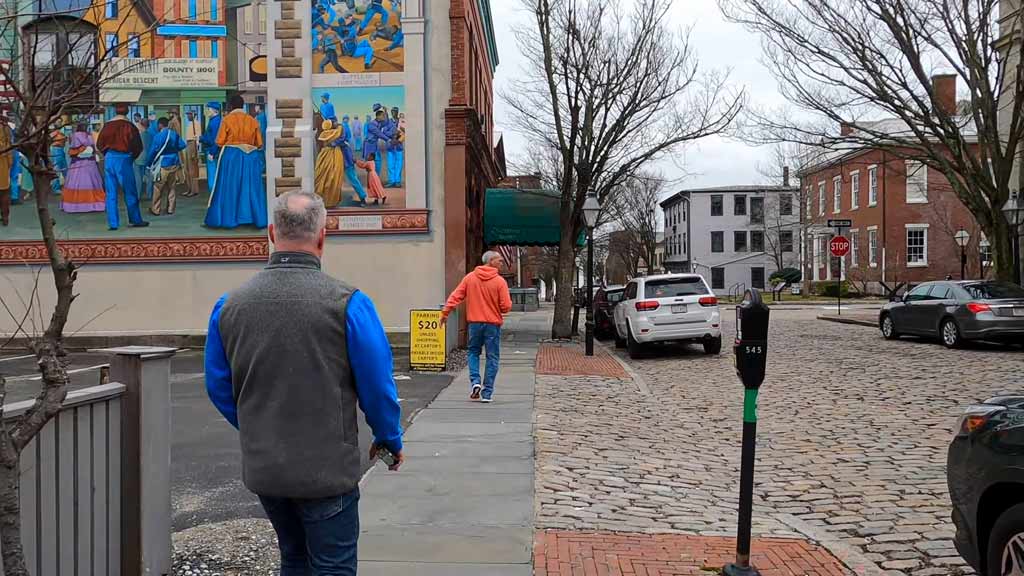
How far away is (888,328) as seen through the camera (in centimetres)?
1991

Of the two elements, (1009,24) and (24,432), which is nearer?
(24,432)

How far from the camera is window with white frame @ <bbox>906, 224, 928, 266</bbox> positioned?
45.9 m

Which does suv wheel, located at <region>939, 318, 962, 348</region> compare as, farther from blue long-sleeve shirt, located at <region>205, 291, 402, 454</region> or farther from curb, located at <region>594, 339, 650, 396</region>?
blue long-sleeve shirt, located at <region>205, 291, 402, 454</region>

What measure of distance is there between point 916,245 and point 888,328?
98.1 feet

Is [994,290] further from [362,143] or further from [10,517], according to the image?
[10,517]

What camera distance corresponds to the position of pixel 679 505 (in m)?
5.92

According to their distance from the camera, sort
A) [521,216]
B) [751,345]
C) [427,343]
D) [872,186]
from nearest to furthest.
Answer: [751,345] → [427,343] → [521,216] → [872,186]

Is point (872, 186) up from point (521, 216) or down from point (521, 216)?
up

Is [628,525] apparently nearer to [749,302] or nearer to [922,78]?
[749,302]

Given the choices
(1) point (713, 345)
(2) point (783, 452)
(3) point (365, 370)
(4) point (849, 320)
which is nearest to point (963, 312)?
(1) point (713, 345)

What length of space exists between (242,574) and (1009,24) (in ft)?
80.8

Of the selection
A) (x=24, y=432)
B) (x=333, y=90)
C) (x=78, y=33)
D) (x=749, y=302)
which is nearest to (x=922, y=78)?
(x=333, y=90)

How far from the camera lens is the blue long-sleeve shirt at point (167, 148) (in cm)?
1762

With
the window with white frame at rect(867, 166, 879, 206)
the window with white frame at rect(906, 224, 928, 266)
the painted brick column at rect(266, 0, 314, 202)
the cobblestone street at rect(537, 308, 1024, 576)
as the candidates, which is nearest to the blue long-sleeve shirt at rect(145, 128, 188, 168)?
the painted brick column at rect(266, 0, 314, 202)
